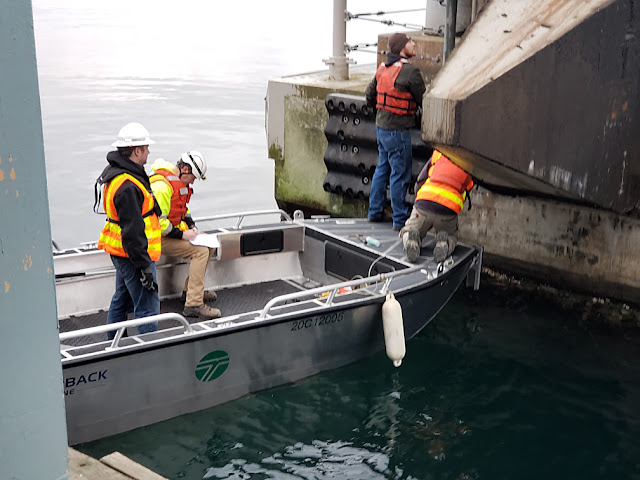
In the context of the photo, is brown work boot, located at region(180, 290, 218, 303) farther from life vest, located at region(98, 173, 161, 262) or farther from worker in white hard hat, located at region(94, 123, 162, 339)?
life vest, located at region(98, 173, 161, 262)

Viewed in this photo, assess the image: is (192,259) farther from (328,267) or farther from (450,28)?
(450,28)

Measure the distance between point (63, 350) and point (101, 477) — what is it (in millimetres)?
2257

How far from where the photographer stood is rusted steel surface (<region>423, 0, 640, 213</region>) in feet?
18.2

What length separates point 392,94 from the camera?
8.08 m

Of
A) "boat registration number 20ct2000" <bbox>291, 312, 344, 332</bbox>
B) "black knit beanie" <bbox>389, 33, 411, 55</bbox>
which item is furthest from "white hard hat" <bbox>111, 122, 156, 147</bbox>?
"black knit beanie" <bbox>389, 33, 411, 55</bbox>

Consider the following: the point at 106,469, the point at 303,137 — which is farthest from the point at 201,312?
the point at 303,137

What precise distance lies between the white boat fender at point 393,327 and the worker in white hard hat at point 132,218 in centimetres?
181

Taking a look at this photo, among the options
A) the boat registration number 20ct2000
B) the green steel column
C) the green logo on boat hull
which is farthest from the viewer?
the boat registration number 20ct2000

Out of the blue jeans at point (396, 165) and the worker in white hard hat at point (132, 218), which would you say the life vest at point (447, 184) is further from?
the worker in white hard hat at point (132, 218)

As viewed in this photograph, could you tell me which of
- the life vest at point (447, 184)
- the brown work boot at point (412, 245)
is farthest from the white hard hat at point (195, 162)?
the life vest at point (447, 184)

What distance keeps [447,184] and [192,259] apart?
92.6 inches

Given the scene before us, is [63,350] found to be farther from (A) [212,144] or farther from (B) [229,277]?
(A) [212,144]

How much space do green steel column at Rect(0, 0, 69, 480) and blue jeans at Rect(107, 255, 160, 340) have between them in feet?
11.9

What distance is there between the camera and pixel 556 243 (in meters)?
8.21
